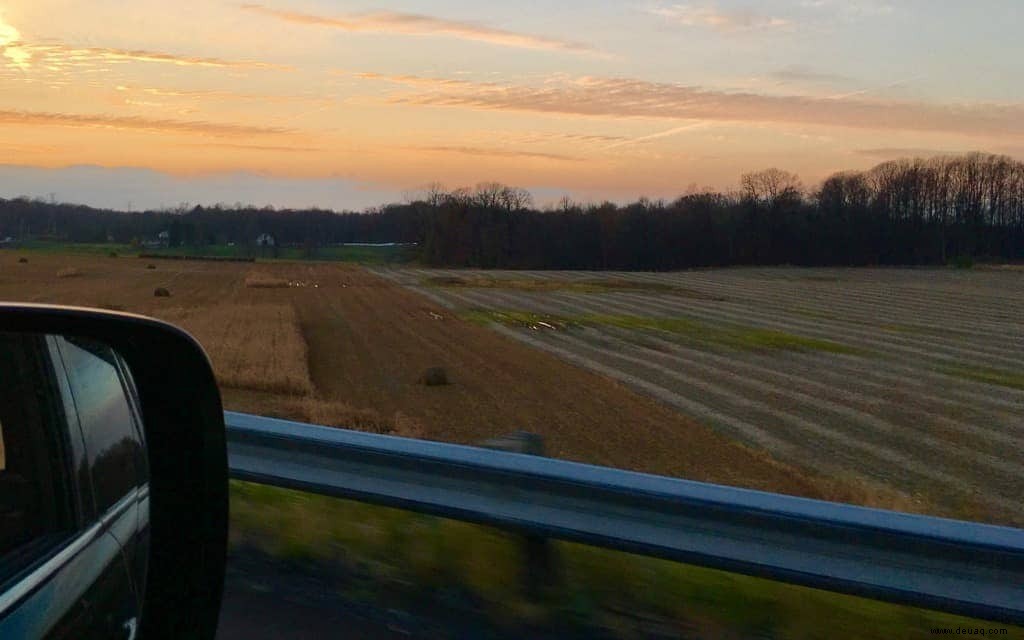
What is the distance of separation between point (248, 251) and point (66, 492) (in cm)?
8272


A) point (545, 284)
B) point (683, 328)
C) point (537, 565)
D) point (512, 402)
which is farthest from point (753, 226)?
point (537, 565)

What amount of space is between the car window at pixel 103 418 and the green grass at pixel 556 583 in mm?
1919

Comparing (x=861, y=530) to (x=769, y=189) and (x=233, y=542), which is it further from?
(x=769, y=189)

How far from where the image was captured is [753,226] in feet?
380

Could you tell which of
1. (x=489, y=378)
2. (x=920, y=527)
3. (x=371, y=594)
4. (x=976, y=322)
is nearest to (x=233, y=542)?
(x=371, y=594)

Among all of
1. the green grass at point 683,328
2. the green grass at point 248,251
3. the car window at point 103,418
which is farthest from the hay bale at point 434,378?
the car window at point 103,418

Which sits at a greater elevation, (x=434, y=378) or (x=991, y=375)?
(x=434, y=378)

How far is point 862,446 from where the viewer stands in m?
20.2

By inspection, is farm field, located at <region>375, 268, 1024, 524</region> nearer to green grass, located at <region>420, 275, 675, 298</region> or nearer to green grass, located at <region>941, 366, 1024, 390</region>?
green grass, located at <region>941, 366, 1024, 390</region>

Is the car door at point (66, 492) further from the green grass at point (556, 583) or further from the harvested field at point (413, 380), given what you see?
the harvested field at point (413, 380)

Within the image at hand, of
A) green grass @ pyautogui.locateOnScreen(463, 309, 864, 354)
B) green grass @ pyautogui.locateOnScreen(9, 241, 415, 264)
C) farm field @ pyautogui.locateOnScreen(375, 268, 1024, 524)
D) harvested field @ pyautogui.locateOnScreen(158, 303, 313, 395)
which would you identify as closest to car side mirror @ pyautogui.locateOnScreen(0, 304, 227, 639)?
farm field @ pyautogui.locateOnScreen(375, 268, 1024, 524)

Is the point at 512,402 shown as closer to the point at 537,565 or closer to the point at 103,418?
the point at 537,565

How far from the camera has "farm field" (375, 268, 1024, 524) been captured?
1877 centimetres

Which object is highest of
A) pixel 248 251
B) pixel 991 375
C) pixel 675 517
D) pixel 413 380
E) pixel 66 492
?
pixel 66 492
